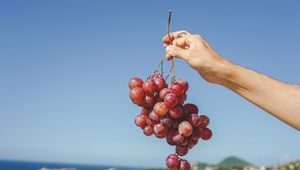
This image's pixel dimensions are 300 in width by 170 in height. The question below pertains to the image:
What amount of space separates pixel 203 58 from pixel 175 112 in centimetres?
35

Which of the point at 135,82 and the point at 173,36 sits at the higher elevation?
the point at 173,36

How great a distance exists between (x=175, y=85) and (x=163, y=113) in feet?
0.45

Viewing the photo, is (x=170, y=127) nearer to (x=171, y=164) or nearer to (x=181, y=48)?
(x=171, y=164)

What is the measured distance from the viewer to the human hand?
5.94 feet

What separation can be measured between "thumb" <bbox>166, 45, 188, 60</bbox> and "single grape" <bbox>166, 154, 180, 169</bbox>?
0.46 m

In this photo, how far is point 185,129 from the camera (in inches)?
80.5

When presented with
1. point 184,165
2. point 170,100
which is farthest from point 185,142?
point 170,100

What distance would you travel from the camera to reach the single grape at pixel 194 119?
6.84 ft

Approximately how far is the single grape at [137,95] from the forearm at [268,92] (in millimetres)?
433

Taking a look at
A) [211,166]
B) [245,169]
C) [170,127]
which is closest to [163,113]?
[170,127]

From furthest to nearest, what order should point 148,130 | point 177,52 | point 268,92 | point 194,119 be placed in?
point 148,130, point 194,119, point 177,52, point 268,92

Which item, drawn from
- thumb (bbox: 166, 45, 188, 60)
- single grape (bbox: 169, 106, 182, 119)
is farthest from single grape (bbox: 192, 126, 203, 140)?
thumb (bbox: 166, 45, 188, 60)

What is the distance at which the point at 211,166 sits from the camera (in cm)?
1391

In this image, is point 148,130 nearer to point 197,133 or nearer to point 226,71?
point 197,133
